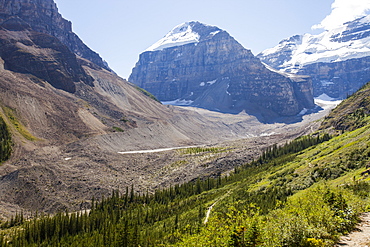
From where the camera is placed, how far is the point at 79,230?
6481 centimetres

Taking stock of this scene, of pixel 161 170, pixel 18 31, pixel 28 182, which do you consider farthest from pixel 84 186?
pixel 18 31

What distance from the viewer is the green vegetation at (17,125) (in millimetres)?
117438

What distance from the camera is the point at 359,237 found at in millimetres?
21266

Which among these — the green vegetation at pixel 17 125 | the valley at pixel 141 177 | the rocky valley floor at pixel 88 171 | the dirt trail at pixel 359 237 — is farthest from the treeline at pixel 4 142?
the dirt trail at pixel 359 237

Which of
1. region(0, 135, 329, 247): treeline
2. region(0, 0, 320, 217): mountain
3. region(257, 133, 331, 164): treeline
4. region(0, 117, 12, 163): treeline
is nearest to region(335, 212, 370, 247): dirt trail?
region(0, 135, 329, 247): treeline

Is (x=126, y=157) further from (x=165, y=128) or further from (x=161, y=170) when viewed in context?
(x=165, y=128)

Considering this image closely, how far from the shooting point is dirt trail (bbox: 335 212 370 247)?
2002 cm

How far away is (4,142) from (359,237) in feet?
359

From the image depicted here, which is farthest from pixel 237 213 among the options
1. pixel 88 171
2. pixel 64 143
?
pixel 64 143

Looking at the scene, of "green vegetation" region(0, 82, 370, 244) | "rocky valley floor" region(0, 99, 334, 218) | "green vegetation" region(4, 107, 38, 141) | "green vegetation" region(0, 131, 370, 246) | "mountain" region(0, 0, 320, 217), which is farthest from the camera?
"green vegetation" region(4, 107, 38, 141)

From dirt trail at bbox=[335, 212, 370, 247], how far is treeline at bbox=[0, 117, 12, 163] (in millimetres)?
101328

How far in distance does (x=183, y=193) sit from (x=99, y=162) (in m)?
40.1

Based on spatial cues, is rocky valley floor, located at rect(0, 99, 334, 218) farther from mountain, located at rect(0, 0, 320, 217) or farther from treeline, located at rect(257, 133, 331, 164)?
treeline, located at rect(257, 133, 331, 164)

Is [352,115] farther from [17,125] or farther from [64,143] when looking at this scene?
[17,125]
